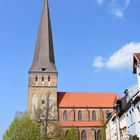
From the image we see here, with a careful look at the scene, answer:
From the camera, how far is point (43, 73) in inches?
2667

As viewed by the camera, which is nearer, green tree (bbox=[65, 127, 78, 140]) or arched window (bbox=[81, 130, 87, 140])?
green tree (bbox=[65, 127, 78, 140])

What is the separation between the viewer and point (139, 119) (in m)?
23.3

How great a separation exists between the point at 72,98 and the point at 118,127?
39.9 meters

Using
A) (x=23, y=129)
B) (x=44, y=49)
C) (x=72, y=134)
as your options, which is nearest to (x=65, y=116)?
(x=72, y=134)

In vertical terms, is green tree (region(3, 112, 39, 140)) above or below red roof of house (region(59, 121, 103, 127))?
below

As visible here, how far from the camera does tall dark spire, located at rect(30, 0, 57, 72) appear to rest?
68.7m

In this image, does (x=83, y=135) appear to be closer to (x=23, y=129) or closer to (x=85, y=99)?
(x=85, y=99)

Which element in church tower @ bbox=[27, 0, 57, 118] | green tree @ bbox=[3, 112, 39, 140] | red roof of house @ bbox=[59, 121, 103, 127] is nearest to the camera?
green tree @ bbox=[3, 112, 39, 140]

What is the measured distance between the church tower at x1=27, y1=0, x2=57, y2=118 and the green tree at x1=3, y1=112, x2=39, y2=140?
1194 centimetres

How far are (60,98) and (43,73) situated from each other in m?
8.42

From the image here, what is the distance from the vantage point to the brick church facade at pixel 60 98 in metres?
66.1

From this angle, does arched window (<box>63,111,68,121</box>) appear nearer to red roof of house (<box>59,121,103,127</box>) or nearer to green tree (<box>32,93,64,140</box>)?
red roof of house (<box>59,121,103,127</box>)

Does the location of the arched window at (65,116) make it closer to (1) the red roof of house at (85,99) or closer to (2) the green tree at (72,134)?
(1) the red roof of house at (85,99)

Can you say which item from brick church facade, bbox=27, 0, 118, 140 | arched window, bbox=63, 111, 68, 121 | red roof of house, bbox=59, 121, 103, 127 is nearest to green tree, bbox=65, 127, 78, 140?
brick church facade, bbox=27, 0, 118, 140
